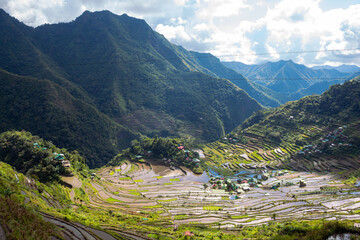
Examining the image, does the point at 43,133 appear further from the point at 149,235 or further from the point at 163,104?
the point at 163,104

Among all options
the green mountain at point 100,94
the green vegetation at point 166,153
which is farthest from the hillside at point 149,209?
the green mountain at point 100,94

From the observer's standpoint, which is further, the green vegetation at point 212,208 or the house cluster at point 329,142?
the house cluster at point 329,142

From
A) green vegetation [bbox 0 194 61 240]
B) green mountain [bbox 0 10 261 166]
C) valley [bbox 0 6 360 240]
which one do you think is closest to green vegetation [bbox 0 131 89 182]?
valley [bbox 0 6 360 240]

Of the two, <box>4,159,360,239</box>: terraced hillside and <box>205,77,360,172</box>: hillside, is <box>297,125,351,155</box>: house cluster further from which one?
<box>4,159,360,239</box>: terraced hillside

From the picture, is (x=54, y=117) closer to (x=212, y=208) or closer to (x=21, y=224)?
(x=212, y=208)

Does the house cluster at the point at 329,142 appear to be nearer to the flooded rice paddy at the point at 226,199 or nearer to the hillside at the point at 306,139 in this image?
the hillside at the point at 306,139

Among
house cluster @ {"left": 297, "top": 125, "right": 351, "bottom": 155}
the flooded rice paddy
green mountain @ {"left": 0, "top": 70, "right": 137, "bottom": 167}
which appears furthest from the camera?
green mountain @ {"left": 0, "top": 70, "right": 137, "bottom": 167}

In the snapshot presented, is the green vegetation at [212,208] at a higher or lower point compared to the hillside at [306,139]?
lower
